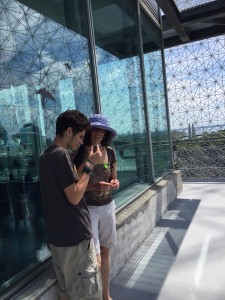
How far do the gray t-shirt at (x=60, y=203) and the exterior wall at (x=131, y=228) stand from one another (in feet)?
1.30

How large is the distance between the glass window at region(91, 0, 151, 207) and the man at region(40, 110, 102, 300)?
5.03 feet

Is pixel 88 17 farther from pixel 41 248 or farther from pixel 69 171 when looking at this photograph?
pixel 41 248

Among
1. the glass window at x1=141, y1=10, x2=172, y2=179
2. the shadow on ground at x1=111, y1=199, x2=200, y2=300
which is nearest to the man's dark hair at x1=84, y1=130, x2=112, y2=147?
the shadow on ground at x1=111, y1=199, x2=200, y2=300

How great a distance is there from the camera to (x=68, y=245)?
156 cm

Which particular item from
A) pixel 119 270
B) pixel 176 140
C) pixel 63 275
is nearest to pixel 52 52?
pixel 63 275

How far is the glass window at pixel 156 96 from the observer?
4832 mm

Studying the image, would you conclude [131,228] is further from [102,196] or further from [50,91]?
[50,91]

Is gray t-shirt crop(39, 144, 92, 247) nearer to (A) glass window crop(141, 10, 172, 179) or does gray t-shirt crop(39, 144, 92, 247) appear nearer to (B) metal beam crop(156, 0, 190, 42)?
(A) glass window crop(141, 10, 172, 179)

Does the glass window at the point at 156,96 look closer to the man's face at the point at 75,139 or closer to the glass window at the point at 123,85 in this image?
the glass window at the point at 123,85

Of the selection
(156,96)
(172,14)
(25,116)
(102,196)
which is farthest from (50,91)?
(172,14)

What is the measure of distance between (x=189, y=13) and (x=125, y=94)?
253 cm

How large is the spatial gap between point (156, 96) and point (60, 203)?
4.05 meters

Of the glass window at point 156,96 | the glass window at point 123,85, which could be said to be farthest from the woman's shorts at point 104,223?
the glass window at point 156,96

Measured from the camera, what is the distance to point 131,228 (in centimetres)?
316
